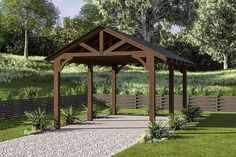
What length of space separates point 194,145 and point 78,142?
3.75 meters

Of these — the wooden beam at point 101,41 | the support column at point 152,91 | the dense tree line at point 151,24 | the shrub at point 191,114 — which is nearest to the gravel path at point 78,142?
the support column at point 152,91

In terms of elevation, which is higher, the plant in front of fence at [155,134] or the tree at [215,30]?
the tree at [215,30]

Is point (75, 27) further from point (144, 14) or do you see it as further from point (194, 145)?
point (194, 145)

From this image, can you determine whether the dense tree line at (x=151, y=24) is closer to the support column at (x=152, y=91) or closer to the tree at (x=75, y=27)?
the tree at (x=75, y=27)

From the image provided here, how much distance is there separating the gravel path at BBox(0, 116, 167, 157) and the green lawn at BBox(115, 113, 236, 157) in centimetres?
75

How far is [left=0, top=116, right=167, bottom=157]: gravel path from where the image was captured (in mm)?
12352

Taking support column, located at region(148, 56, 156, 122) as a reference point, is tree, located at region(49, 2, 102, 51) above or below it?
above

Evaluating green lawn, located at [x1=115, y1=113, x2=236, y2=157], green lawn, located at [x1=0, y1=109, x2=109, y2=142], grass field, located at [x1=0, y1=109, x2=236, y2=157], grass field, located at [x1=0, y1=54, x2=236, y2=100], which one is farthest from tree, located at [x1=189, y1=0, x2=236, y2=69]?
green lawn, located at [x1=115, y1=113, x2=236, y2=157]

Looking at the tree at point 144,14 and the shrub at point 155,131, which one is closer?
the shrub at point 155,131

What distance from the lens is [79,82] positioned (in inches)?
1485

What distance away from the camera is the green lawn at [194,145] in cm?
1210

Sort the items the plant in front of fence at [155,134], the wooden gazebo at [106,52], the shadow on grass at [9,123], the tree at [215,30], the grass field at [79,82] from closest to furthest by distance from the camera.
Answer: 1. the plant in front of fence at [155,134]
2. the wooden gazebo at [106,52]
3. the shadow on grass at [9,123]
4. the grass field at [79,82]
5. the tree at [215,30]

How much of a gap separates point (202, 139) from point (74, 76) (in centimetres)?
2664

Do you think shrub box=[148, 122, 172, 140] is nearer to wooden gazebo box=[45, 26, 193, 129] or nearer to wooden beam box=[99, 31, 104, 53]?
wooden gazebo box=[45, 26, 193, 129]
